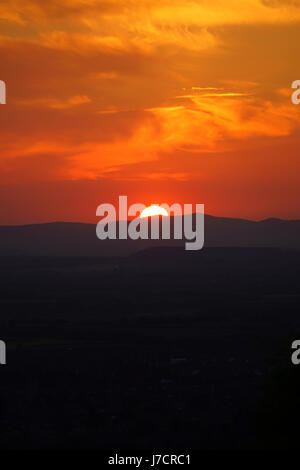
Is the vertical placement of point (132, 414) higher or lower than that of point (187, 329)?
lower

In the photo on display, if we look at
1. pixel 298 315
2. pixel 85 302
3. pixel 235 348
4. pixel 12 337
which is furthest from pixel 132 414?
pixel 85 302

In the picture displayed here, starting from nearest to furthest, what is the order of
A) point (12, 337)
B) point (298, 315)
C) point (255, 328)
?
point (12, 337) < point (255, 328) < point (298, 315)
